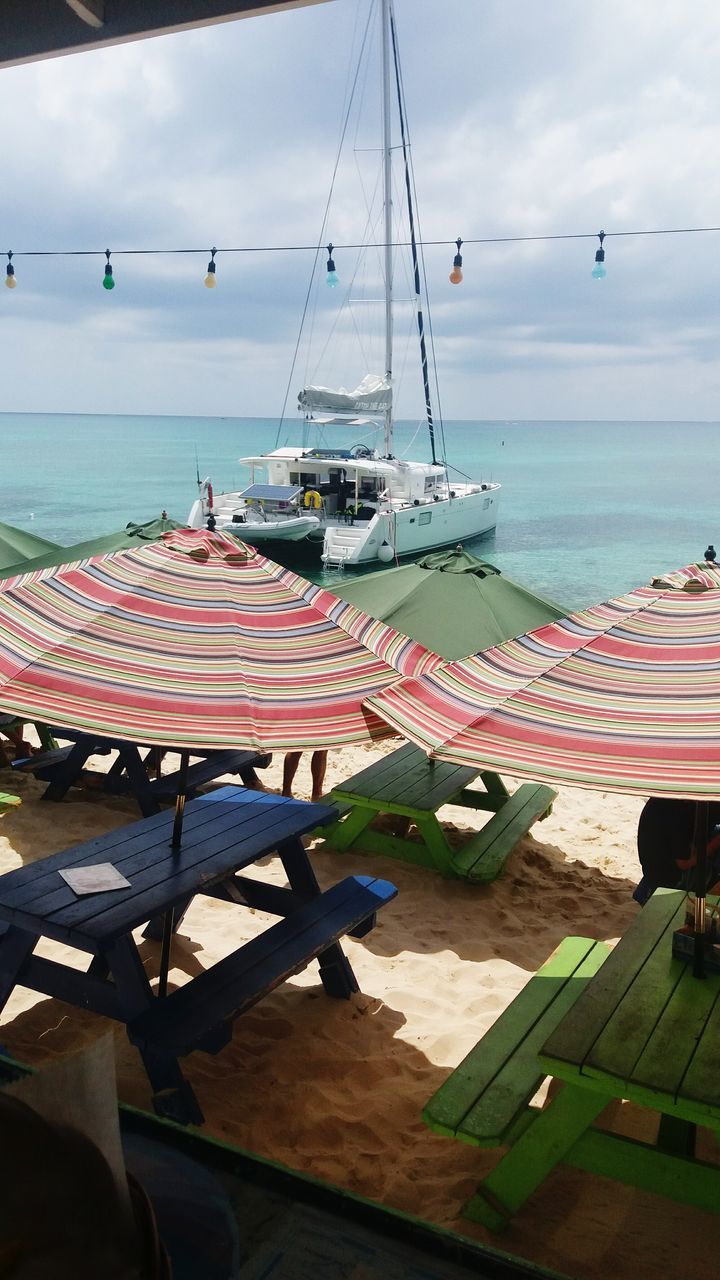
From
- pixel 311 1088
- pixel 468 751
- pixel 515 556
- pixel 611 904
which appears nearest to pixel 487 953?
pixel 611 904

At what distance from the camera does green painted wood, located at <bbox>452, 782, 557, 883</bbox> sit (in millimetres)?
5094

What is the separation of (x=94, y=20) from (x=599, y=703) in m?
3.55

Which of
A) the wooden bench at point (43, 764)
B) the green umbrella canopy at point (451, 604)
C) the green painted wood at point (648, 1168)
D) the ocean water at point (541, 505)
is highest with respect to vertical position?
the green umbrella canopy at point (451, 604)

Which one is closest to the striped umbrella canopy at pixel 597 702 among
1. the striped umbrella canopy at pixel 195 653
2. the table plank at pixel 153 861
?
the striped umbrella canopy at pixel 195 653

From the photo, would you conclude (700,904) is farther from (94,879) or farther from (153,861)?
(94,879)

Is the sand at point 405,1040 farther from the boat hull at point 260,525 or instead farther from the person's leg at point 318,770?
the boat hull at point 260,525

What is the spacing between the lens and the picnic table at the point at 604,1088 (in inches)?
93.0

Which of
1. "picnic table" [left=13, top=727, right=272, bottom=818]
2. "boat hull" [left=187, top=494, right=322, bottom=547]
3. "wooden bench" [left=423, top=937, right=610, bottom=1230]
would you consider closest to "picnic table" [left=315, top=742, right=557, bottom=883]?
"picnic table" [left=13, top=727, right=272, bottom=818]

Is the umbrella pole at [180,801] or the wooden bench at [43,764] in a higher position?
the umbrella pole at [180,801]

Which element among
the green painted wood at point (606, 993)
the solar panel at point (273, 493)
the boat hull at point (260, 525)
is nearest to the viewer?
the green painted wood at point (606, 993)

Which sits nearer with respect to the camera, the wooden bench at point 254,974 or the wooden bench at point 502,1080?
the wooden bench at point 502,1080

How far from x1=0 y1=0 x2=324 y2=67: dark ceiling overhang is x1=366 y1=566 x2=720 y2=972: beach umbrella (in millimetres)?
2694

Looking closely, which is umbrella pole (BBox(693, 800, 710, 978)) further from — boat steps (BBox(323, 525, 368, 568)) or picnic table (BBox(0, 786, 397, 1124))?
boat steps (BBox(323, 525, 368, 568))

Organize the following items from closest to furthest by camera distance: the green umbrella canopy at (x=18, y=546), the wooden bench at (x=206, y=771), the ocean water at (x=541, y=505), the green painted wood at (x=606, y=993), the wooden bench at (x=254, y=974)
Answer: the green painted wood at (x=606, y=993), the wooden bench at (x=254, y=974), the wooden bench at (x=206, y=771), the green umbrella canopy at (x=18, y=546), the ocean water at (x=541, y=505)
